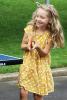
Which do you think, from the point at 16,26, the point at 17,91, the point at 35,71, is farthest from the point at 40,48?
the point at 16,26

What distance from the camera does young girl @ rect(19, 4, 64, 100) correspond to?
Result: 233 inches

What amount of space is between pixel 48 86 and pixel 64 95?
2.92 m

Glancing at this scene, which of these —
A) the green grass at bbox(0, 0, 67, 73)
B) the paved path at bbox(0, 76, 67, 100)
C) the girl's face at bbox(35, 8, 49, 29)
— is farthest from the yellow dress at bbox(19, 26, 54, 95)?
the green grass at bbox(0, 0, 67, 73)

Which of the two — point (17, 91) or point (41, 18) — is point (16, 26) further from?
point (41, 18)

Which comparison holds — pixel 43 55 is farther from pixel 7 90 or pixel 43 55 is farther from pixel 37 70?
pixel 7 90

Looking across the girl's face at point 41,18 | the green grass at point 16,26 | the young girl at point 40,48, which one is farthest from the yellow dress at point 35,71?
the green grass at point 16,26

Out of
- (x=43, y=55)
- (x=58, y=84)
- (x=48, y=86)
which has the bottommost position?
(x=58, y=84)

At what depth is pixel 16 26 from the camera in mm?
17125

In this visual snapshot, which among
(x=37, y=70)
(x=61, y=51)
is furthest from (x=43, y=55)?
(x=61, y=51)

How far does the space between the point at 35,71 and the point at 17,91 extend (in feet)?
10.7

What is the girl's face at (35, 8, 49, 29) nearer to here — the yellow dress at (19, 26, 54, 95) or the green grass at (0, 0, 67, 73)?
the yellow dress at (19, 26, 54, 95)

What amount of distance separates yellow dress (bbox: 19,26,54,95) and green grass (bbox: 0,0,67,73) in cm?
435

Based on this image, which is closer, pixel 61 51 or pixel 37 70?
pixel 37 70

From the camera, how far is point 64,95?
8.91 m
